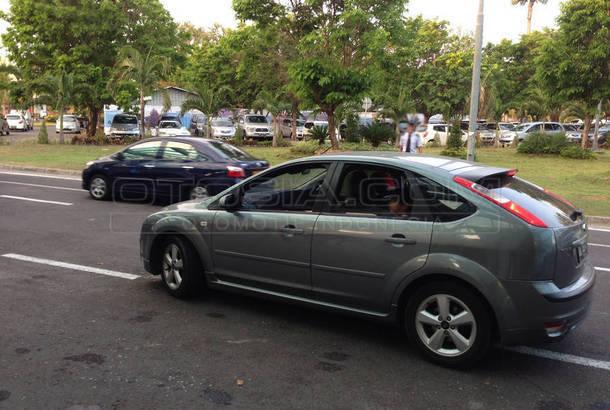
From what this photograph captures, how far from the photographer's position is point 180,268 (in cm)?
518

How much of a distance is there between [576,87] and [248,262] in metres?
23.5

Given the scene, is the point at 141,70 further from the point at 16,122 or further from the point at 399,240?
the point at 16,122

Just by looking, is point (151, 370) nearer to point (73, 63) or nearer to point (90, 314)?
point (90, 314)

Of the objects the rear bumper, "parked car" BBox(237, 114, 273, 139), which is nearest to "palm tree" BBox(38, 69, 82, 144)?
"parked car" BBox(237, 114, 273, 139)

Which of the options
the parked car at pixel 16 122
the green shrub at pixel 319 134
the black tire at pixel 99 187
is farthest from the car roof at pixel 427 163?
the parked car at pixel 16 122

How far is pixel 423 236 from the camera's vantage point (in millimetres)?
3783

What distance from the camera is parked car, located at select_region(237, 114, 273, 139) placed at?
112 feet

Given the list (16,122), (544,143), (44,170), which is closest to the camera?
(44,170)

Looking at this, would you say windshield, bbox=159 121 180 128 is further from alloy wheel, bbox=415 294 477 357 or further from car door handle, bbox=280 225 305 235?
alloy wheel, bbox=415 294 477 357

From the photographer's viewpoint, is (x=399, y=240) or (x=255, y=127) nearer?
(x=399, y=240)

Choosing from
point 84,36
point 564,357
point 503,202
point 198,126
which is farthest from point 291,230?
point 198,126

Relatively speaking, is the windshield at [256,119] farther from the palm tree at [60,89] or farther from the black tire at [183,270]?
the black tire at [183,270]

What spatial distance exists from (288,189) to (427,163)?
1.29 m

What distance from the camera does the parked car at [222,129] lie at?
3430 cm
